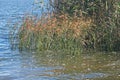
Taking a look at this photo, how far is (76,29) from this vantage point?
15406 millimetres

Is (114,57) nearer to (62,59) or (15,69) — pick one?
(62,59)

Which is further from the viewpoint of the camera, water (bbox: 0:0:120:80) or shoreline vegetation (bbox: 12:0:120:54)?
shoreline vegetation (bbox: 12:0:120:54)

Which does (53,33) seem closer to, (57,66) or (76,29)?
(76,29)

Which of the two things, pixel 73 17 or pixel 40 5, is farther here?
pixel 40 5

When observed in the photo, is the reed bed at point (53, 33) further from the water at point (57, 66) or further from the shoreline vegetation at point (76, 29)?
the water at point (57, 66)

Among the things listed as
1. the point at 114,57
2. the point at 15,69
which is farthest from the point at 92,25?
the point at 15,69

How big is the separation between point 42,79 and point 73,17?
4.53 metres

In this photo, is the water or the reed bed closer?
the water

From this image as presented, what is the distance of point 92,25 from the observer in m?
15.9

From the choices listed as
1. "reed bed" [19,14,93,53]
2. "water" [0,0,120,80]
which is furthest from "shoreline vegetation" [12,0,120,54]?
"water" [0,0,120,80]

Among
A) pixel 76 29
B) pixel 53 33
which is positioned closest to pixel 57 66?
pixel 76 29

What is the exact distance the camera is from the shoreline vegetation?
15.5m

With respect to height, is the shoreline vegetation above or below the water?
above

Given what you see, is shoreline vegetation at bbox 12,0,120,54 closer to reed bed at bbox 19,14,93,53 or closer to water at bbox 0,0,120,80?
reed bed at bbox 19,14,93,53
